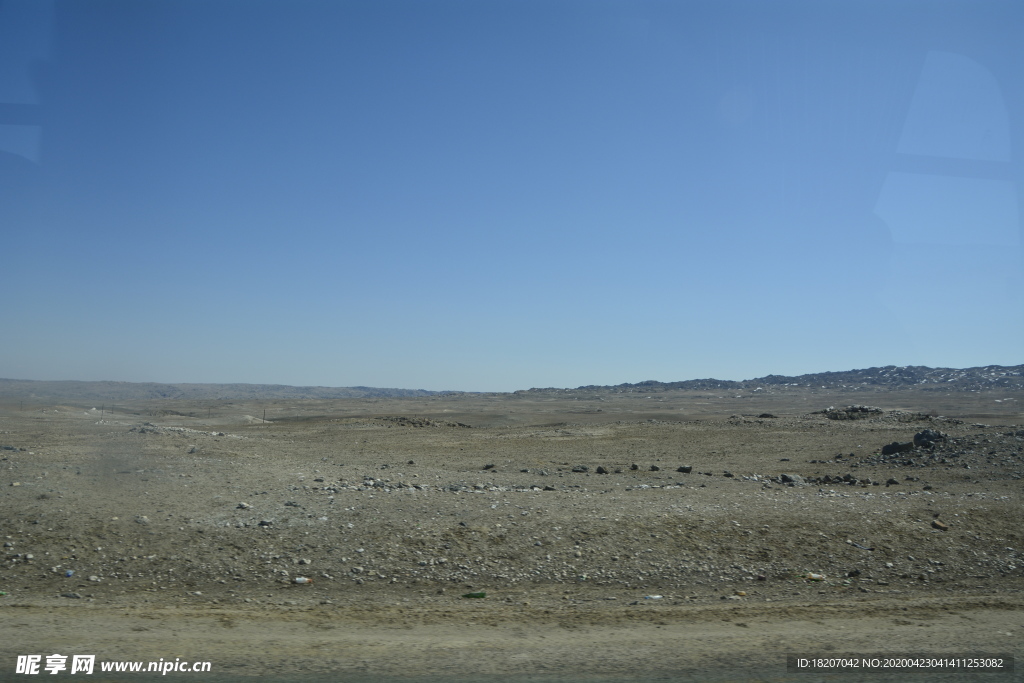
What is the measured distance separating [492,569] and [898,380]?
495ft

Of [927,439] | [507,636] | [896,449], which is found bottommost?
[507,636]

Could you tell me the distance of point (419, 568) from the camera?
10.1 meters

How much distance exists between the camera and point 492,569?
10188 millimetres

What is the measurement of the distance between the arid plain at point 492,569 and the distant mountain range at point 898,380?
124 metres

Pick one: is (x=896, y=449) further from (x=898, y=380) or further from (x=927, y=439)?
(x=898, y=380)

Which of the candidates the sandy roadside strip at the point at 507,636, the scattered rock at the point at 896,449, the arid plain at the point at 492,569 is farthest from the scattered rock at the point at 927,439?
the sandy roadside strip at the point at 507,636

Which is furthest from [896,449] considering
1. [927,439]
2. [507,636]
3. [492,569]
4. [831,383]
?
[831,383]

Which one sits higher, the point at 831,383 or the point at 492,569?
the point at 831,383

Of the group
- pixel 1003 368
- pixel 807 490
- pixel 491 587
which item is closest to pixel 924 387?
pixel 1003 368

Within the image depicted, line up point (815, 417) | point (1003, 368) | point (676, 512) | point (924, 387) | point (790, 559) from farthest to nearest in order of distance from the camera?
point (1003, 368), point (924, 387), point (815, 417), point (676, 512), point (790, 559)

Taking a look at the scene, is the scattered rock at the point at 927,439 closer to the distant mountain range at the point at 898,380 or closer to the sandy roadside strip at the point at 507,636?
the sandy roadside strip at the point at 507,636

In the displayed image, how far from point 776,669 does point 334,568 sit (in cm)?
617

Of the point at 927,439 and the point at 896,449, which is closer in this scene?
the point at 927,439

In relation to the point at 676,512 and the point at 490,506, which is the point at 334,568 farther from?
the point at 676,512
